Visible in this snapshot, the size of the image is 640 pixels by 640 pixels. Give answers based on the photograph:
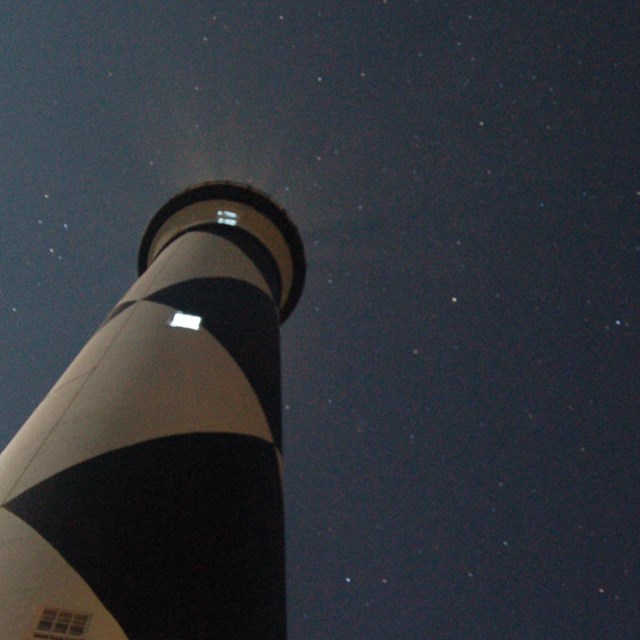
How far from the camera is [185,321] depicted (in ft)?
12.2

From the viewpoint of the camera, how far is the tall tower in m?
2.13

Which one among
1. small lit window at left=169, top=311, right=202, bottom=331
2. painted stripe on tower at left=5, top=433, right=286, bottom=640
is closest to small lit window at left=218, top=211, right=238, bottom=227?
small lit window at left=169, top=311, right=202, bottom=331

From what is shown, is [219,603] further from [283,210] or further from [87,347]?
[283,210]

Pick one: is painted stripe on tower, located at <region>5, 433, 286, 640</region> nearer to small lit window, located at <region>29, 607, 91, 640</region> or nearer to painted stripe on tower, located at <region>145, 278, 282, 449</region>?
small lit window, located at <region>29, 607, 91, 640</region>

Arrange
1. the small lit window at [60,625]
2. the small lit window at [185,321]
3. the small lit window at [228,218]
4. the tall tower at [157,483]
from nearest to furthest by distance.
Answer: the small lit window at [60,625]
the tall tower at [157,483]
the small lit window at [185,321]
the small lit window at [228,218]

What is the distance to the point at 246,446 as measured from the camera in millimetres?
3119

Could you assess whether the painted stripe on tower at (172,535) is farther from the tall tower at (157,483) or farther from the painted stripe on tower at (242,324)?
the painted stripe on tower at (242,324)

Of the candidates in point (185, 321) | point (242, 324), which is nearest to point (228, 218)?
point (242, 324)

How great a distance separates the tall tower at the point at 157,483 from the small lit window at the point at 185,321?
0.01 m

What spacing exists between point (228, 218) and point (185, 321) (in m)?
2.08

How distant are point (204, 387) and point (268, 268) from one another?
92.2 inches

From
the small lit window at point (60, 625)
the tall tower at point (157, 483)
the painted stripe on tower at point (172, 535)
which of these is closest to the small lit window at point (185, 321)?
the tall tower at point (157, 483)

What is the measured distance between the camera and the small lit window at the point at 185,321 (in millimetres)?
3668

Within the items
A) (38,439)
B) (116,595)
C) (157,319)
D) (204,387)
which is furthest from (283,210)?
(116,595)
